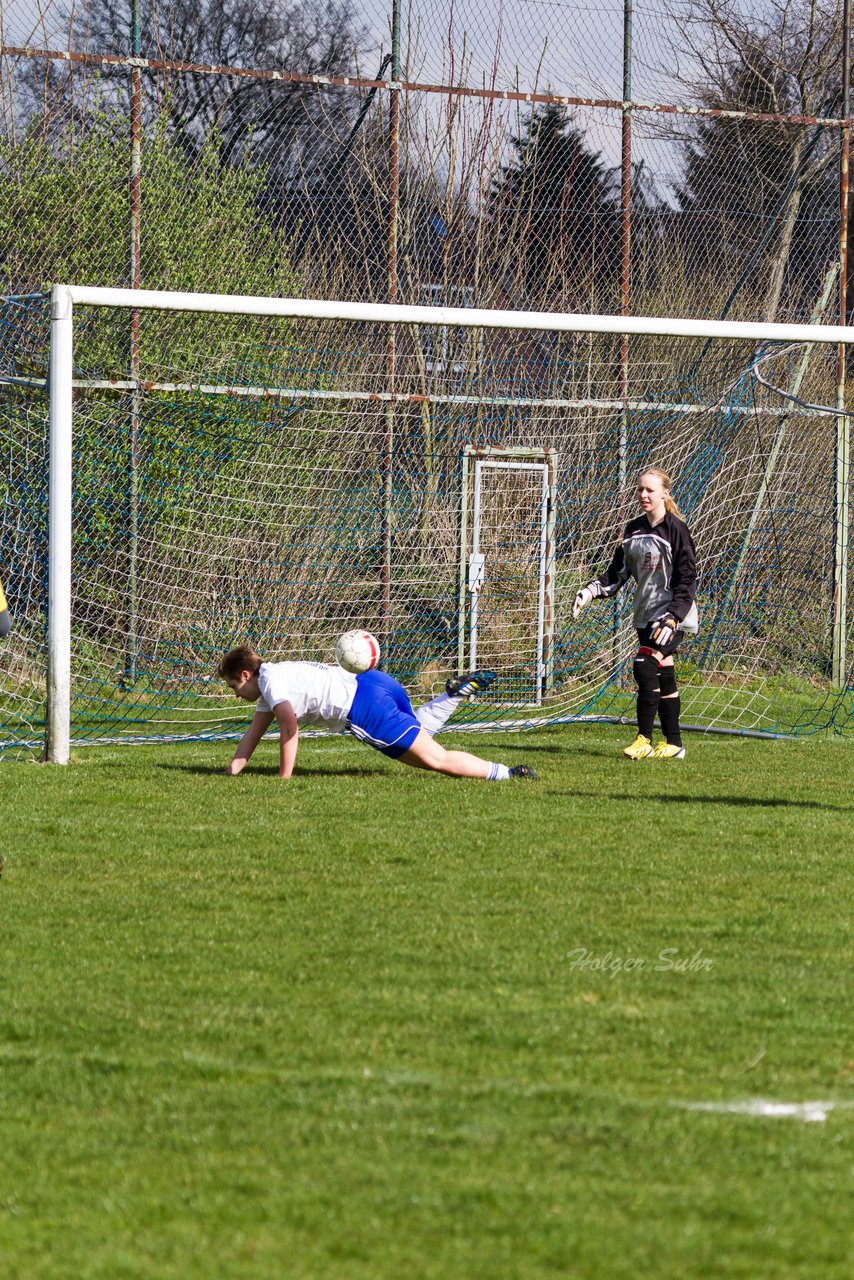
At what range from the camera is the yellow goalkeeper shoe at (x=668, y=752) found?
10.3 meters

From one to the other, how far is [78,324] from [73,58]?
6.43 feet

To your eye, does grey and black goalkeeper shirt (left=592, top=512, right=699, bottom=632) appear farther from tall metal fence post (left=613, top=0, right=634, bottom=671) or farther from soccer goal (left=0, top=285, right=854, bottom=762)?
tall metal fence post (left=613, top=0, right=634, bottom=671)

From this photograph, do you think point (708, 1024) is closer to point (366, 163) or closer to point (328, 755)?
point (328, 755)

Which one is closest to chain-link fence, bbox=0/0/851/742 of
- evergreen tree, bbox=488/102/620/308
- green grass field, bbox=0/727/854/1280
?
evergreen tree, bbox=488/102/620/308

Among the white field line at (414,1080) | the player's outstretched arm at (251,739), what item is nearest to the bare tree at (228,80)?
the player's outstretched arm at (251,739)

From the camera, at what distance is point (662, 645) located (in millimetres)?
10180

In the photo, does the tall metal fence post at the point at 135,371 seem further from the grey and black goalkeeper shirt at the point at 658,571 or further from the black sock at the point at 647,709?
the black sock at the point at 647,709

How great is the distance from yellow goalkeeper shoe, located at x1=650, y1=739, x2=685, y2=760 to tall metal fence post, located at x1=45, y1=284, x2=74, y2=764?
357cm

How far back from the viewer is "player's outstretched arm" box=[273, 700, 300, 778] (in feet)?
28.2

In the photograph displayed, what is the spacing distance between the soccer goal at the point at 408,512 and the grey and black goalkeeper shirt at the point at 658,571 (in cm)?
151

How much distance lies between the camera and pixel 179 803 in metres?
8.25

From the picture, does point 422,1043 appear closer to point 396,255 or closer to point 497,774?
point 497,774

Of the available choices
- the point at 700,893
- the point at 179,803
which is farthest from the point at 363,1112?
the point at 179,803

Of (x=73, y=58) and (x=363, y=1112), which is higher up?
(x=73, y=58)
